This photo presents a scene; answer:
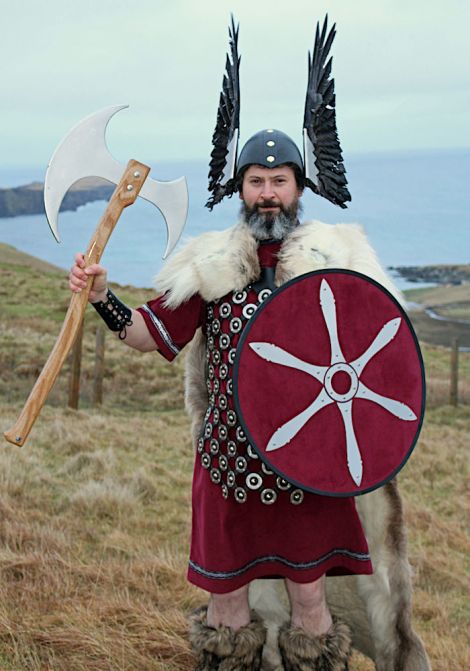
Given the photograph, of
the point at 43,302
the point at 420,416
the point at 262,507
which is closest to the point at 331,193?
the point at 420,416

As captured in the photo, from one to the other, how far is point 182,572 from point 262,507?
1.52 meters

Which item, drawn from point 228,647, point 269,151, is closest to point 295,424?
point 228,647

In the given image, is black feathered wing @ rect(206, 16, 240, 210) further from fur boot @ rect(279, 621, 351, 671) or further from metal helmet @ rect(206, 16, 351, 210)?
fur boot @ rect(279, 621, 351, 671)

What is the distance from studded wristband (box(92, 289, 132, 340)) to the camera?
2730mm

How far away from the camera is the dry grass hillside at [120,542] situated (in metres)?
3.12

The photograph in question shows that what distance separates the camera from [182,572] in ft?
13.2

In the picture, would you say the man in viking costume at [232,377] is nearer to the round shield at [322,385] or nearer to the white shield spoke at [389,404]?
the round shield at [322,385]

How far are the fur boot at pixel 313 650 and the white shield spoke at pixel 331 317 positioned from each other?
940mm

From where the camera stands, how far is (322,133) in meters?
2.92

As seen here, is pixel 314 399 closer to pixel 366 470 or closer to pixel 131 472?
pixel 366 470

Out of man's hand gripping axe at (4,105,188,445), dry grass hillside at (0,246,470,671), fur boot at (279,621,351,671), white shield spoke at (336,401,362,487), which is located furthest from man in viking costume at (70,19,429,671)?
dry grass hillside at (0,246,470,671)

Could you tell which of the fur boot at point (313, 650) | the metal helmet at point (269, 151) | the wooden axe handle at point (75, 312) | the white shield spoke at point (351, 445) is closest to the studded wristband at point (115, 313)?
the wooden axe handle at point (75, 312)

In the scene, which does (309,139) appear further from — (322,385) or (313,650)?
(313,650)

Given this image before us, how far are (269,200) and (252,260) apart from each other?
0.21 m
